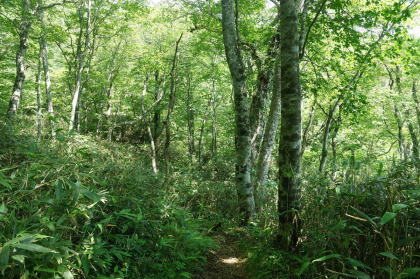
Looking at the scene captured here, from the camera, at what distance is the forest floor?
11.5ft

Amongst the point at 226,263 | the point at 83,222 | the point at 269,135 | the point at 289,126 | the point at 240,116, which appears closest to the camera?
the point at 83,222

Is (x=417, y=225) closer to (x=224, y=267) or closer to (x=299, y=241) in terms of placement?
(x=299, y=241)

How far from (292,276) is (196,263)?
134 centimetres

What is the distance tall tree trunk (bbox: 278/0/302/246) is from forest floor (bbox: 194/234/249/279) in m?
0.97

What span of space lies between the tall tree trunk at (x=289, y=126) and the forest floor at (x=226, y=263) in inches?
38.3

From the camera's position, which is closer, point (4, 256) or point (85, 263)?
point (4, 256)

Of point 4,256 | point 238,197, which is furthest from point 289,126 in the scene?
point 4,256

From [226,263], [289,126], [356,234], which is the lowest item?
[226,263]

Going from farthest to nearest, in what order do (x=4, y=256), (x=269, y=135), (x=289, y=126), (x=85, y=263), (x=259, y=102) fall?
(x=259, y=102), (x=269, y=135), (x=289, y=126), (x=85, y=263), (x=4, y=256)

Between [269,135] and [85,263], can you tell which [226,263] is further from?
[269,135]

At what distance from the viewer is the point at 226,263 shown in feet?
13.0

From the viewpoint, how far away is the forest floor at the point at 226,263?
3.52 metres

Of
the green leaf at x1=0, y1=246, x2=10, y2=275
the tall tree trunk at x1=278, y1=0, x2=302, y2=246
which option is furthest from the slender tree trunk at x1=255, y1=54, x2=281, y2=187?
the green leaf at x1=0, y1=246, x2=10, y2=275

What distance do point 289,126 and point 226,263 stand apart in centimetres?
242
